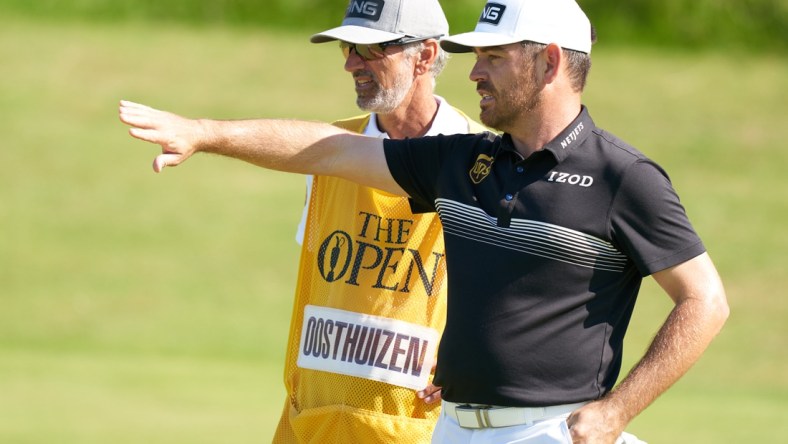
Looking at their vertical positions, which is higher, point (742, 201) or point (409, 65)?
point (409, 65)

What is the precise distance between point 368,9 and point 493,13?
3.42 ft

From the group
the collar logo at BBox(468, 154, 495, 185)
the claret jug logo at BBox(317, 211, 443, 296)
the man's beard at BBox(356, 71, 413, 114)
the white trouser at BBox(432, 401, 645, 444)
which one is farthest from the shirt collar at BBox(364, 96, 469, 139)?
the white trouser at BBox(432, 401, 645, 444)

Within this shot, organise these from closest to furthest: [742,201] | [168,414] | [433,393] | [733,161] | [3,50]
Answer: [433,393] → [168,414] → [742,201] → [733,161] → [3,50]

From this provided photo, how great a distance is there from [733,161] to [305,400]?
14252 mm

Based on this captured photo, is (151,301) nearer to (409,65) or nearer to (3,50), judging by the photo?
(3,50)

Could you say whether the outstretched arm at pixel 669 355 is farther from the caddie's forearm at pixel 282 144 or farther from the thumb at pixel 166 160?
the thumb at pixel 166 160

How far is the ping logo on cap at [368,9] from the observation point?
16.8ft

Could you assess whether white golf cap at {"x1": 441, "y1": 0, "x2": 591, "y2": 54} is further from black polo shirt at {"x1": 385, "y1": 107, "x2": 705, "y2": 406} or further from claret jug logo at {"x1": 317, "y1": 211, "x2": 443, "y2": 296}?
claret jug logo at {"x1": 317, "y1": 211, "x2": 443, "y2": 296}

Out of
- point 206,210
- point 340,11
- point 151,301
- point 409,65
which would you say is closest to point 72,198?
point 206,210

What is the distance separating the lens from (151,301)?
45.8ft

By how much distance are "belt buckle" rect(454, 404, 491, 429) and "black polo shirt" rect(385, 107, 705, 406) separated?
4 centimetres

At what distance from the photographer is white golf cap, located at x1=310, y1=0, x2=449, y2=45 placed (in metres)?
5.02

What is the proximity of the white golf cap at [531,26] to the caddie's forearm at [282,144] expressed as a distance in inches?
23.3

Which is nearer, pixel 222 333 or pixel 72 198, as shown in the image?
pixel 222 333
